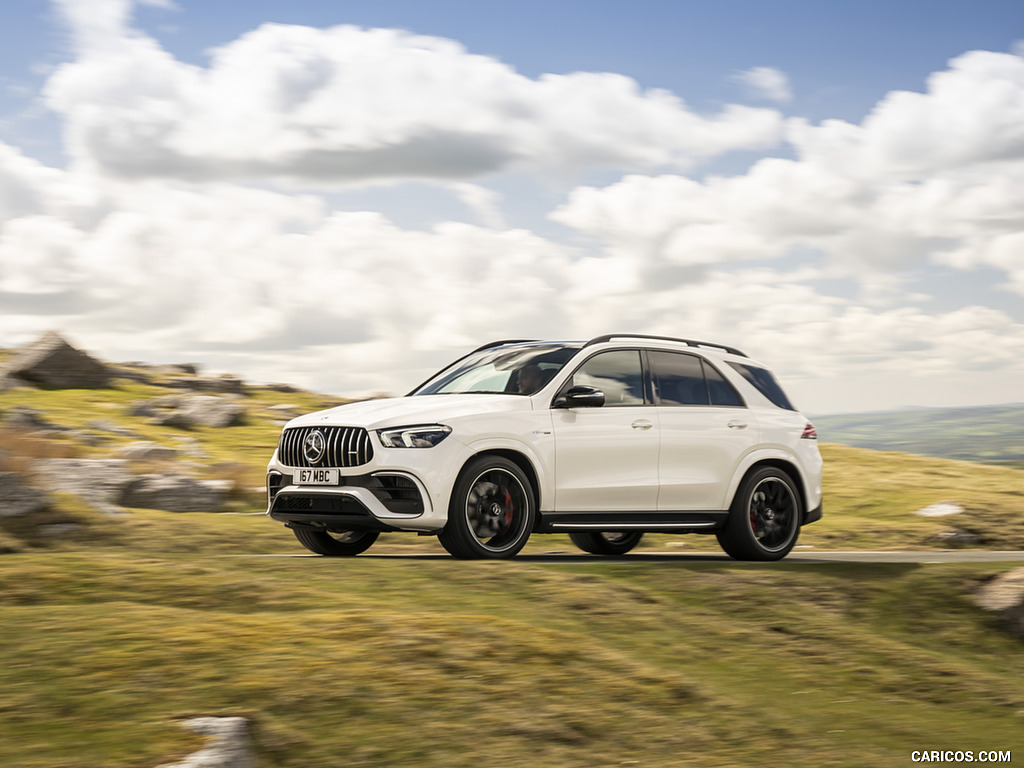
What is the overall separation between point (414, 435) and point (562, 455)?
4.62ft

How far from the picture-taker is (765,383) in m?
13.2

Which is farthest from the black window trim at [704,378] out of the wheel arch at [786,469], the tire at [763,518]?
the tire at [763,518]

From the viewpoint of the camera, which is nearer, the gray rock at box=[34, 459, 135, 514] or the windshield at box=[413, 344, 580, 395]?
the windshield at box=[413, 344, 580, 395]

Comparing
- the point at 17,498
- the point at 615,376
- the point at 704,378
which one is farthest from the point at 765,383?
the point at 17,498

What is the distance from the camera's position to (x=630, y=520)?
1152 centimetres

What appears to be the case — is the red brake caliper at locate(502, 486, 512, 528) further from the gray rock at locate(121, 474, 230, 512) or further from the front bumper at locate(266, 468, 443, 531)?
the gray rock at locate(121, 474, 230, 512)

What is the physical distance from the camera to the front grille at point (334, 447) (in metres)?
10.4

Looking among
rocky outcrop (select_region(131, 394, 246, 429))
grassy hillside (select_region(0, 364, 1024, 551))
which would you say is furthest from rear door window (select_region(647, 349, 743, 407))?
rocky outcrop (select_region(131, 394, 246, 429))

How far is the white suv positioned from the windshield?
20 mm

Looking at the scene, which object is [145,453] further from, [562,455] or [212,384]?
[212,384]

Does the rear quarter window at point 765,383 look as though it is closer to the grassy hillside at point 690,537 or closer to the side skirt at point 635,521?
the side skirt at point 635,521

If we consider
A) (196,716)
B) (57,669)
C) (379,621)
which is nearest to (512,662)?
(379,621)

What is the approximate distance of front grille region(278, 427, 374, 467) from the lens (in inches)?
409

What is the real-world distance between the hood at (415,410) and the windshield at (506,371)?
34 centimetres
